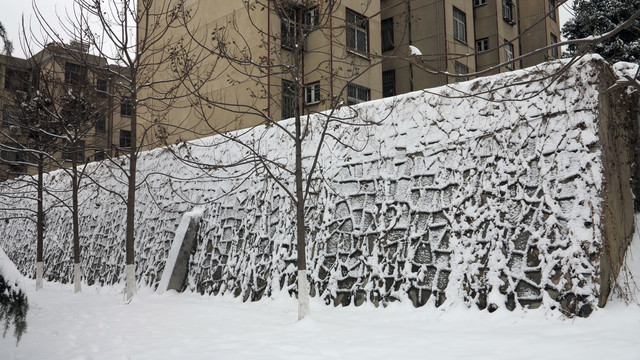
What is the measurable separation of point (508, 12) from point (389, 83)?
21.4 feet

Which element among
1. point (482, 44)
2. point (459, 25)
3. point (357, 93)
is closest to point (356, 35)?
point (357, 93)

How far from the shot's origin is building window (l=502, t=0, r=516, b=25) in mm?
20013

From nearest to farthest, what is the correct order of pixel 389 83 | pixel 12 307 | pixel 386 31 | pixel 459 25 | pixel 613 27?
1. pixel 12 307
2. pixel 613 27
3. pixel 459 25
4. pixel 389 83
5. pixel 386 31

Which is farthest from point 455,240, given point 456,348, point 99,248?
point 99,248

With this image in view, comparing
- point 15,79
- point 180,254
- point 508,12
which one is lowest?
point 180,254

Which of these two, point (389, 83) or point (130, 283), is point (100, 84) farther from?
point (389, 83)

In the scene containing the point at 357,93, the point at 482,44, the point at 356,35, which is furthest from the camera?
the point at 482,44

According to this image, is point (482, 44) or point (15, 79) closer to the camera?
point (15, 79)

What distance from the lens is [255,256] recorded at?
9219mm

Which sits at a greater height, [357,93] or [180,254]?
[357,93]

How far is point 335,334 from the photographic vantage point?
586 centimetres

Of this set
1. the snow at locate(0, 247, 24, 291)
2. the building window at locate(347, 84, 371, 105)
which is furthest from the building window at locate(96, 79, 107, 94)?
the building window at locate(347, 84, 371, 105)

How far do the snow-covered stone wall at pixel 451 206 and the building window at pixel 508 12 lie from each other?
14442mm

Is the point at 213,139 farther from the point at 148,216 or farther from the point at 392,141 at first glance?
the point at 392,141
